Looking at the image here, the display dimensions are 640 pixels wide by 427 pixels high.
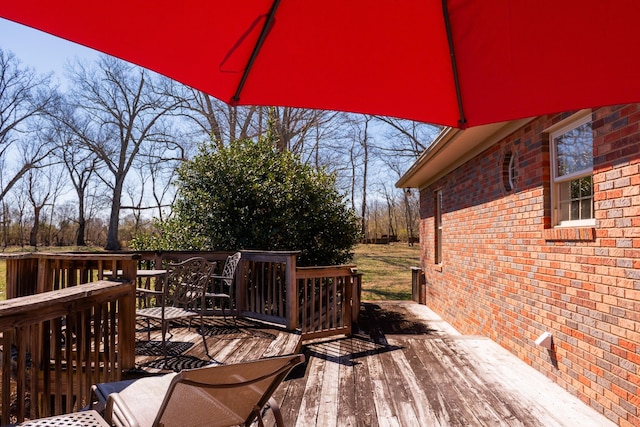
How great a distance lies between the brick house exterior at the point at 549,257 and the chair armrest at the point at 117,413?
11.0 feet

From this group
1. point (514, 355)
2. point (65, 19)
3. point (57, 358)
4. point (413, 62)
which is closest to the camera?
point (65, 19)

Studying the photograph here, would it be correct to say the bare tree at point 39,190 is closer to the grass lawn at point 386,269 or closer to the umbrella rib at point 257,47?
the grass lawn at point 386,269

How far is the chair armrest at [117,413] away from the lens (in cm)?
182

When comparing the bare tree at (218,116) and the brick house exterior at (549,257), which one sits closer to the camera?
the brick house exterior at (549,257)

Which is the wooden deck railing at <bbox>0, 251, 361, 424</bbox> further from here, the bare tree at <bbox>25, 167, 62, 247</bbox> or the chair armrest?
the bare tree at <bbox>25, 167, 62, 247</bbox>

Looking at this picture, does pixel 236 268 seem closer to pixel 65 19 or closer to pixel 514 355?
pixel 514 355

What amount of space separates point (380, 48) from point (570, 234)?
124 inches

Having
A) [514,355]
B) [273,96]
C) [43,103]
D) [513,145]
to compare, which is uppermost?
[43,103]

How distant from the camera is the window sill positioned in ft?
11.8

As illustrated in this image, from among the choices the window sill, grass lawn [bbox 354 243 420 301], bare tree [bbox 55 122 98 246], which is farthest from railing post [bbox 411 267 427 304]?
bare tree [bbox 55 122 98 246]

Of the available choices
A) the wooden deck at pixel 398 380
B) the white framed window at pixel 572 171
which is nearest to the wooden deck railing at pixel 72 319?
→ the wooden deck at pixel 398 380

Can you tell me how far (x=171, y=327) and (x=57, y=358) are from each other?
315 centimetres

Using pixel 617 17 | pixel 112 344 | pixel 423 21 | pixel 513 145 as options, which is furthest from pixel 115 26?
pixel 513 145

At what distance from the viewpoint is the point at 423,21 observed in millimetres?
1608
